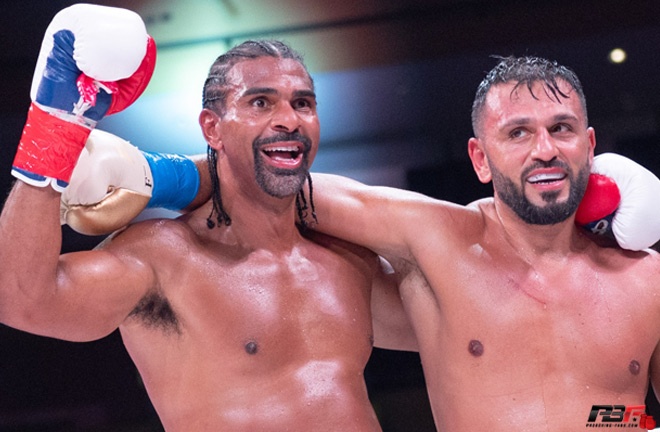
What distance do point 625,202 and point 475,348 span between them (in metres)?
Result: 0.51

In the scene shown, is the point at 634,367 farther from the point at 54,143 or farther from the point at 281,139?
the point at 54,143

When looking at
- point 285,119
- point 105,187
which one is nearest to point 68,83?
point 105,187

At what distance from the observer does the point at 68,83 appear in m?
1.58

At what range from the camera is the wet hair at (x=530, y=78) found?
2.13 m

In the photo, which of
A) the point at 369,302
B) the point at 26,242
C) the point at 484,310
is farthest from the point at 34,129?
the point at 484,310

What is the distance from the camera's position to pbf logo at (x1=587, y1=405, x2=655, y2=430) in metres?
1.99

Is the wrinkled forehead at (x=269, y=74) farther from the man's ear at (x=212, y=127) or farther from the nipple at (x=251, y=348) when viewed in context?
the nipple at (x=251, y=348)

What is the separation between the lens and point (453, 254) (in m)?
2.08

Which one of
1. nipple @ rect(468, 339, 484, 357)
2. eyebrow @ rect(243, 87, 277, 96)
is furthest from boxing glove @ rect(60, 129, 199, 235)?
nipple @ rect(468, 339, 484, 357)

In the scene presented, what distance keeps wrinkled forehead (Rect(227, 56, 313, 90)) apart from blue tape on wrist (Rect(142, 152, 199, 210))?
0.20m

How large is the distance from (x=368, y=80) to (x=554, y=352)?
1988mm

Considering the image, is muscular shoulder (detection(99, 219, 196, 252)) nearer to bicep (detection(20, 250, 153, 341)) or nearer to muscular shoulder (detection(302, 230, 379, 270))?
bicep (detection(20, 250, 153, 341))

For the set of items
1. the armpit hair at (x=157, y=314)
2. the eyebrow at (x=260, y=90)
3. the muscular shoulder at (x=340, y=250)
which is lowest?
the armpit hair at (x=157, y=314)

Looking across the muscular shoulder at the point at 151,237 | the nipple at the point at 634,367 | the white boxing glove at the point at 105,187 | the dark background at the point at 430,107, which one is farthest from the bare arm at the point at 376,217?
the dark background at the point at 430,107
